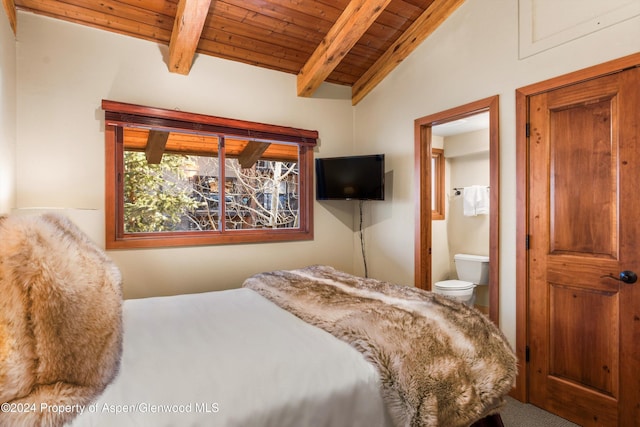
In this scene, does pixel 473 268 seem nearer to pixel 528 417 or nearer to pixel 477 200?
pixel 477 200

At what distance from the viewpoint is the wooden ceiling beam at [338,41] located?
2.56m

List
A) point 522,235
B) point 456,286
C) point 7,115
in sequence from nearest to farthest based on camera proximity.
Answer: point 7,115 < point 522,235 < point 456,286

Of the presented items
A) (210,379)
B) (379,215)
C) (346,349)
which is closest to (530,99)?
(379,215)

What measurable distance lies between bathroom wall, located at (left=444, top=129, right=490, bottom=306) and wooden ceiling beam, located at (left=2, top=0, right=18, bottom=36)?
4387 mm

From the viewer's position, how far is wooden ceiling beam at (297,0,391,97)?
256 cm

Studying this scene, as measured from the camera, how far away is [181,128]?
2.88m

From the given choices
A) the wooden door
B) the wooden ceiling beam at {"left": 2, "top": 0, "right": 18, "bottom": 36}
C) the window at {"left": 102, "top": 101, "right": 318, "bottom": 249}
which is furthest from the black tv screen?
the wooden ceiling beam at {"left": 2, "top": 0, "right": 18, "bottom": 36}

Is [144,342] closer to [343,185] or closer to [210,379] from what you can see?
[210,379]

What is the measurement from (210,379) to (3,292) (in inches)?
22.5

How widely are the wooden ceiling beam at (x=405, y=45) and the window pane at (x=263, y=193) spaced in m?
0.99

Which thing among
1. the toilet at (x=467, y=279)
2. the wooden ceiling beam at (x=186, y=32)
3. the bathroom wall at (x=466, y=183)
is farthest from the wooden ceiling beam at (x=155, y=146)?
the bathroom wall at (x=466, y=183)

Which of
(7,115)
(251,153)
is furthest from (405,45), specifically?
Answer: (7,115)

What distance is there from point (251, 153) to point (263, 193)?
16.7 inches

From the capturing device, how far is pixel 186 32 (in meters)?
2.51
